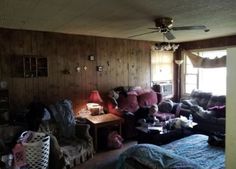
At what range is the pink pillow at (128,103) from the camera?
5.07 meters

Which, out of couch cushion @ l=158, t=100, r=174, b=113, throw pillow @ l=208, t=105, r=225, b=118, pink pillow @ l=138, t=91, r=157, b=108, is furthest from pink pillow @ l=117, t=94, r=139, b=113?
throw pillow @ l=208, t=105, r=225, b=118

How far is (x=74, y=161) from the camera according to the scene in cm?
359

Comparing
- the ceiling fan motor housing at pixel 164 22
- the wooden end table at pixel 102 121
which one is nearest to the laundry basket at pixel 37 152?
the wooden end table at pixel 102 121

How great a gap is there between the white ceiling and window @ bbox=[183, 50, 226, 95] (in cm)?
211

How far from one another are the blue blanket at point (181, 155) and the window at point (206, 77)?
3.12 metres

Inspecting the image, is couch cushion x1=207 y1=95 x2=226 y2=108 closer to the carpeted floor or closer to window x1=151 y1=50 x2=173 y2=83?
window x1=151 y1=50 x2=173 y2=83

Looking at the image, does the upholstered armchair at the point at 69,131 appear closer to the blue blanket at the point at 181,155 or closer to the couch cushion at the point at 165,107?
the blue blanket at the point at 181,155

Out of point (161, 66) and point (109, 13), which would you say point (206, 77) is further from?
point (109, 13)

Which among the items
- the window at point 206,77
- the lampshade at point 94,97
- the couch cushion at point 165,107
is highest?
the window at point 206,77

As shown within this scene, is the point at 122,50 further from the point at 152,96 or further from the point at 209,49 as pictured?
the point at 209,49

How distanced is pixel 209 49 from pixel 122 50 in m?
2.47

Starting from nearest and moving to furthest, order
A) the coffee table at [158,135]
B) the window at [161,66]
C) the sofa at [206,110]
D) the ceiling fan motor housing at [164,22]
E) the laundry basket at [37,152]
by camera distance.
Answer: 1. the laundry basket at [37,152]
2. the ceiling fan motor housing at [164,22]
3. the coffee table at [158,135]
4. the sofa at [206,110]
5. the window at [161,66]

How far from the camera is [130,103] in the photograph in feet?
17.0

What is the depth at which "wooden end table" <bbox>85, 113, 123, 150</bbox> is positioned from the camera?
4.20 metres
